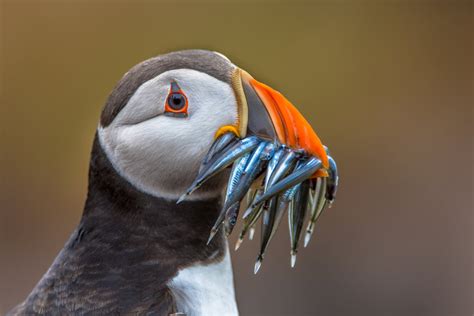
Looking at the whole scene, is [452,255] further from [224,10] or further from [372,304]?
[224,10]

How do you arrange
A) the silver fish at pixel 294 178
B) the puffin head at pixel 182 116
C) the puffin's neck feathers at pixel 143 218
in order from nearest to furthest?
the silver fish at pixel 294 178, the puffin head at pixel 182 116, the puffin's neck feathers at pixel 143 218

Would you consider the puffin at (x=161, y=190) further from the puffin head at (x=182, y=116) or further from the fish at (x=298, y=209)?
the fish at (x=298, y=209)

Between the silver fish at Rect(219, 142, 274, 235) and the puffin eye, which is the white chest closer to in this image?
the silver fish at Rect(219, 142, 274, 235)

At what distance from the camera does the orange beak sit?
285cm

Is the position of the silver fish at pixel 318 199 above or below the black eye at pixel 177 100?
below

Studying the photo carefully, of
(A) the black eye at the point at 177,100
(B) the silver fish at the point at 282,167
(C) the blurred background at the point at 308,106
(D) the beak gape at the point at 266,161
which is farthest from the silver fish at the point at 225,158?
(C) the blurred background at the point at 308,106

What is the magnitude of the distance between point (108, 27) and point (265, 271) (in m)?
3.38

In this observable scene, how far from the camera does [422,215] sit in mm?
8195

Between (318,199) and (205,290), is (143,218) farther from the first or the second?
(318,199)

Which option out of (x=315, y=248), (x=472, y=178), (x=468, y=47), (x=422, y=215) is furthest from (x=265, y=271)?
(x=468, y=47)

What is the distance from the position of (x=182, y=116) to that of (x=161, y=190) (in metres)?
0.30

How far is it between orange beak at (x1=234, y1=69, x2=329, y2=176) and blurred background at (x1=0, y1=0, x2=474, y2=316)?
5053 mm

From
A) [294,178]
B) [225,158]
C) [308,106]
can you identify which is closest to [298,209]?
[294,178]

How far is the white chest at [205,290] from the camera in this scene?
9.59 feet
